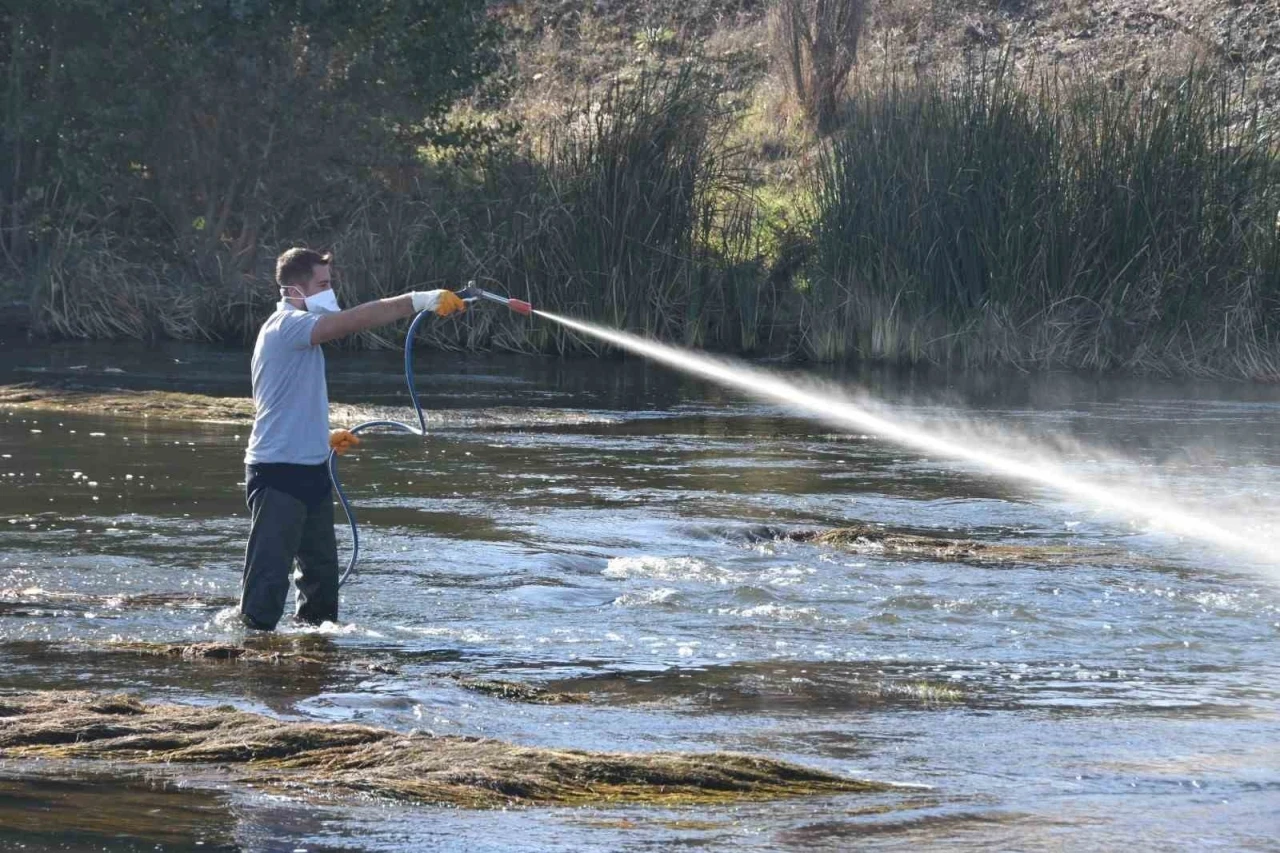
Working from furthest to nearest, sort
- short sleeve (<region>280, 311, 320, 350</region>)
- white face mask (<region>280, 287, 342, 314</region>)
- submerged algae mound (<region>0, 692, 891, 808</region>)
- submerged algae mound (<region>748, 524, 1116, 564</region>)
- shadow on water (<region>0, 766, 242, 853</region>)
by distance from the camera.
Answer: submerged algae mound (<region>748, 524, 1116, 564</region>)
white face mask (<region>280, 287, 342, 314</region>)
short sleeve (<region>280, 311, 320, 350</region>)
submerged algae mound (<region>0, 692, 891, 808</region>)
shadow on water (<region>0, 766, 242, 853</region>)

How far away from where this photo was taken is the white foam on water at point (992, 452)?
11.8 metres

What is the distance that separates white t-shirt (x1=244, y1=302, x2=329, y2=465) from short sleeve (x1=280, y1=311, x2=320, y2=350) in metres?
0.02

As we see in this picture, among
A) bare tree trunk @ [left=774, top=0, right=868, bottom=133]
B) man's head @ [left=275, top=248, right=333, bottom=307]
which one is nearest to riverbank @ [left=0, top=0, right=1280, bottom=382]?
bare tree trunk @ [left=774, top=0, right=868, bottom=133]

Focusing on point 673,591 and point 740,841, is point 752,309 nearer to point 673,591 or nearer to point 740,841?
point 673,591

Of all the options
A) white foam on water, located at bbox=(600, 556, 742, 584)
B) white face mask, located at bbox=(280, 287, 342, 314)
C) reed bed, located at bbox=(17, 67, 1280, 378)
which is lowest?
white foam on water, located at bbox=(600, 556, 742, 584)

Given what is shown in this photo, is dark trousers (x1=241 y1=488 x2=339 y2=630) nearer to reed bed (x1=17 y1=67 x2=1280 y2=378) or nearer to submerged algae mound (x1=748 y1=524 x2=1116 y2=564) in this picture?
submerged algae mound (x1=748 y1=524 x2=1116 y2=564)

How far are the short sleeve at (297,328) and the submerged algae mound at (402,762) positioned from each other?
218 cm

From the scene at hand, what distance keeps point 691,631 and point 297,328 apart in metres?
2.15

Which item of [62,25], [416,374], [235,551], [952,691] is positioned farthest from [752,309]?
[952,691]

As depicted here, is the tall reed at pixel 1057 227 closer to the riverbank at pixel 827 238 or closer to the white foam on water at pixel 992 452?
the riverbank at pixel 827 238

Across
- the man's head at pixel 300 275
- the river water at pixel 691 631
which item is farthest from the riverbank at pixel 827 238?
the man's head at pixel 300 275

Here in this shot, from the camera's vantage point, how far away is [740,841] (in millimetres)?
5270

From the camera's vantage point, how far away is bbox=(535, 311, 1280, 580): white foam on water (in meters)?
11.8

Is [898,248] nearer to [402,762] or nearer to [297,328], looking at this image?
[297,328]
